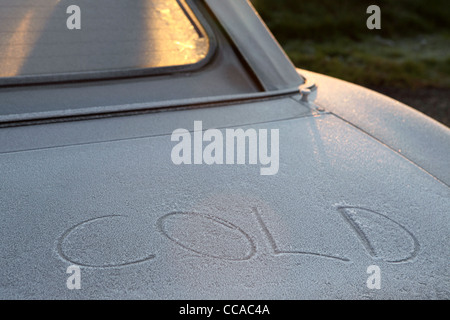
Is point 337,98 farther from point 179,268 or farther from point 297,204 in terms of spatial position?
point 179,268

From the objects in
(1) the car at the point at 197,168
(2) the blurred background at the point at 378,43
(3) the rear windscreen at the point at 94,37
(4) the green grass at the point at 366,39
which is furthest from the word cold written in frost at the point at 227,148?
(4) the green grass at the point at 366,39

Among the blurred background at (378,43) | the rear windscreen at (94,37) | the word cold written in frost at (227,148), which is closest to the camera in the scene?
the word cold written in frost at (227,148)

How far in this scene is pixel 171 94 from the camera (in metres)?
1.40

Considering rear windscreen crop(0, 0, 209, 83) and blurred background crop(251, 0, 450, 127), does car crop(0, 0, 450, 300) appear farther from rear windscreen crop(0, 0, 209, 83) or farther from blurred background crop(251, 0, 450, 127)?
blurred background crop(251, 0, 450, 127)

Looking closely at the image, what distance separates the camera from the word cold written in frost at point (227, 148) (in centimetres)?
112

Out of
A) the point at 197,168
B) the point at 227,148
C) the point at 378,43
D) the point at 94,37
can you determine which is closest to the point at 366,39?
the point at 378,43

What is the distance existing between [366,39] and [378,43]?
23cm

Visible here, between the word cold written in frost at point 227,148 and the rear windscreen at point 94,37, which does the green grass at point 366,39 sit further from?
the word cold written in frost at point 227,148

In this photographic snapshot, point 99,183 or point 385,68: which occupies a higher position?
point 99,183

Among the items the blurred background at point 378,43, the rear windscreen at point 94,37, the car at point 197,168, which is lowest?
the blurred background at point 378,43

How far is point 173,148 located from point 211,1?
0.68 m

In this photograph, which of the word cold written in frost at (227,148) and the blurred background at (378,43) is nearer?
the word cold written in frost at (227,148)

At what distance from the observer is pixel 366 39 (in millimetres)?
8984
